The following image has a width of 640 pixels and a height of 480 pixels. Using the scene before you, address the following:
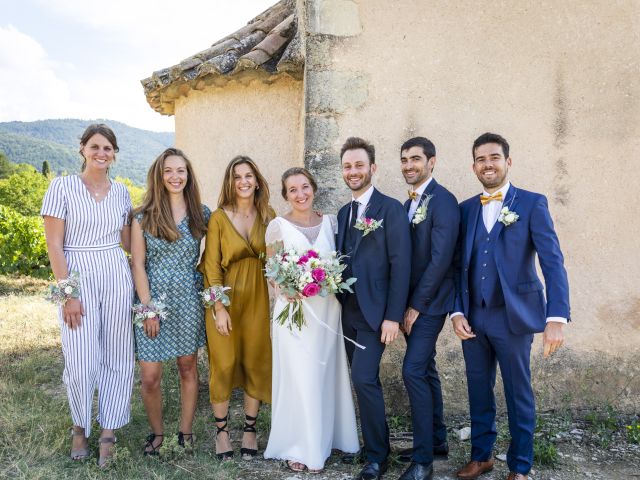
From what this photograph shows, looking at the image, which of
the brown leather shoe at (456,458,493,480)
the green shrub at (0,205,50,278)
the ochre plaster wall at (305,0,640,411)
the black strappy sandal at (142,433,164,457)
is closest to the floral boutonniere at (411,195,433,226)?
the ochre plaster wall at (305,0,640,411)

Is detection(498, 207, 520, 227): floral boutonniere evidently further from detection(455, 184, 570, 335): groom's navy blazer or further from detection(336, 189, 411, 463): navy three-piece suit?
detection(336, 189, 411, 463): navy three-piece suit

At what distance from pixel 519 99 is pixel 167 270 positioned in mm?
A: 3329

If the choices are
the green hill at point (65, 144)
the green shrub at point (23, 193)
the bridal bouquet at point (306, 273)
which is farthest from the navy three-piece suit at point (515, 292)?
the green hill at point (65, 144)

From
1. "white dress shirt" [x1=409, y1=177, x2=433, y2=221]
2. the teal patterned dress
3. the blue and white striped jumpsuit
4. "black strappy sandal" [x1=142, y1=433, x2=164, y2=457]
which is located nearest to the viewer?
"white dress shirt" [x1=409, y1=177, x2=433, y2=221]

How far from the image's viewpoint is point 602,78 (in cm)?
452

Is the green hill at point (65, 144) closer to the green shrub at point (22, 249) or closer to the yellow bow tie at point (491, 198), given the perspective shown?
the green shrub at point (22, 249)

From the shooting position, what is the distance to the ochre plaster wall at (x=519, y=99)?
178 inches

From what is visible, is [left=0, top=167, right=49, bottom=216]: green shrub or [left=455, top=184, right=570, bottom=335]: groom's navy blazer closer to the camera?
[left=455, top=184, right=570, bottom=335]: groom's navy blazer

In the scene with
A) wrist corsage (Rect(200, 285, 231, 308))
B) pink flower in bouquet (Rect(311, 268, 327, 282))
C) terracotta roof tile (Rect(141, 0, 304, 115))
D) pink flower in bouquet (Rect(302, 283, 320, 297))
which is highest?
terracotta roof tile (Rect(141, 0, 304, 115))

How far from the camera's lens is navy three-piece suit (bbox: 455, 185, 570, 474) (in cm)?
321

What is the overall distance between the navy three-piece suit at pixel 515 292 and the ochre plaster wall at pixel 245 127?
2.35 m

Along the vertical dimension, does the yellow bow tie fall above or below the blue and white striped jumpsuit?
above

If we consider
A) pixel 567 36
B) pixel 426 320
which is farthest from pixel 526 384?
pixel 567 36

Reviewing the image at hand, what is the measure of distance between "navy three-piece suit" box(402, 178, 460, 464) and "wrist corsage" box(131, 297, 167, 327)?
1773 mm
